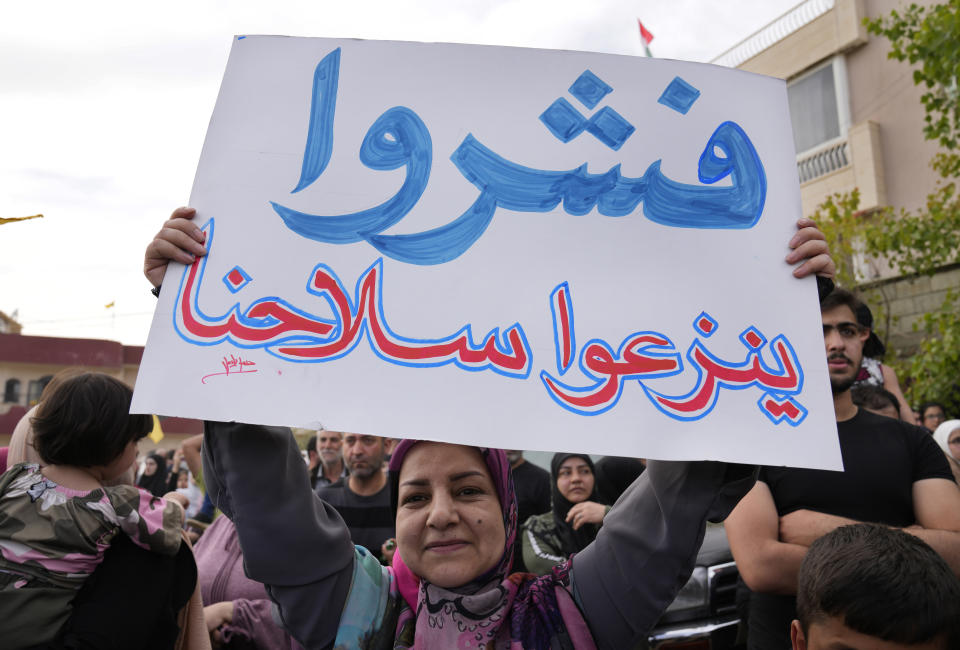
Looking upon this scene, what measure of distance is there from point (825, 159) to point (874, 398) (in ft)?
35.8

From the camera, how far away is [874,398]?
3.49 metres

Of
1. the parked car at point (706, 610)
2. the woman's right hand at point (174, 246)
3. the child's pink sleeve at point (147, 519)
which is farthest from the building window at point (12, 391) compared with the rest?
the woman's right hand at point (174, 246)

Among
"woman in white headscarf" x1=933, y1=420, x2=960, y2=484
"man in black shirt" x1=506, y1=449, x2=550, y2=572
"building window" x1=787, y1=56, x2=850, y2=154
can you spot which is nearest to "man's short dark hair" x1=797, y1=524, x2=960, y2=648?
"man in black shirt" x1=506, y1=449, x2=550, y2=572

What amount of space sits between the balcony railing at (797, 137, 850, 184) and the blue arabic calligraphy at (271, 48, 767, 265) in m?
12.3

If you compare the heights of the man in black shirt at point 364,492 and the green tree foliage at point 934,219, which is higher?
the green tree foliage at point 934,219

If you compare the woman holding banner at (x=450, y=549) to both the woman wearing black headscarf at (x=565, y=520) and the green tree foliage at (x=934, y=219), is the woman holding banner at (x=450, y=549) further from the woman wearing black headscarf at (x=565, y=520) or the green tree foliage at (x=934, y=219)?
the green tree foliage at (x=934, y=219)

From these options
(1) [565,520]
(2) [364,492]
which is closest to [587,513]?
(1) [565,520]

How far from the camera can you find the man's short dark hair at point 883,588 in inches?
64.9

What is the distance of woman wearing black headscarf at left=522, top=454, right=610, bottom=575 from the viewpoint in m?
3.66

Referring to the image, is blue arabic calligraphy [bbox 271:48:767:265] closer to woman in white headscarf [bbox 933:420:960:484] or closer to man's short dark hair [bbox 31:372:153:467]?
man's short dark hair [bbox 31:372:153:467]

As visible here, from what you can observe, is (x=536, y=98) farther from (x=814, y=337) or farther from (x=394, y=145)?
(x=814, y=337)

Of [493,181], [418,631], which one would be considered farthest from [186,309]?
[418,631]

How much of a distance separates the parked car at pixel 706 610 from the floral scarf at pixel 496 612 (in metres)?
2.64

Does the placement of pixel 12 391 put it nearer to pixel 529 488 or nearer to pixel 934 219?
pixel 529 488
